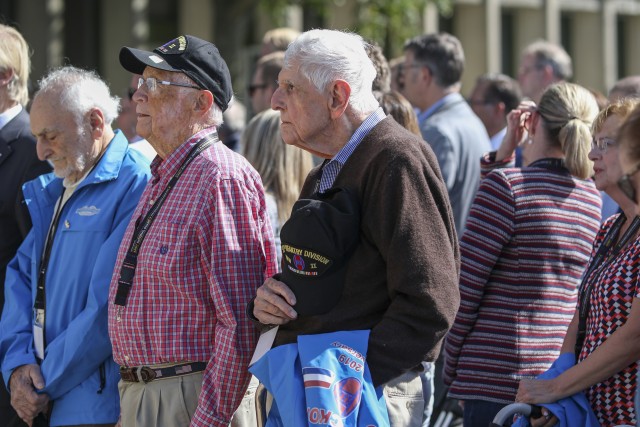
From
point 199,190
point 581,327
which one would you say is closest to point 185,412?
point 199,190

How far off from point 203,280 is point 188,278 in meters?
0.06

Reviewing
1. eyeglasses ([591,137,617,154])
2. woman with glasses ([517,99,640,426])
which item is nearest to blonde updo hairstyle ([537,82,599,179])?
eyeglasses ([591,137,617,154])

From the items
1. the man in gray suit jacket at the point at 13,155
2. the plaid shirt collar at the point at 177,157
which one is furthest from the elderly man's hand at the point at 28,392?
the plaid shirt collar at the point at 177,157

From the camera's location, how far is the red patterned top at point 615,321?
3447 mm

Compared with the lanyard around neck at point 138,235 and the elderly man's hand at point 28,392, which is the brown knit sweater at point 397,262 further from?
the elderly man's hand at point 28,392

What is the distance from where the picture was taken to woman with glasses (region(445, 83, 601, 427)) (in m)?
4.19

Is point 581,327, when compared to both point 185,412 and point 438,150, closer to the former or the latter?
point 185,412

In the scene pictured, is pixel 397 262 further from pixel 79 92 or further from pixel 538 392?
pixel 79 92

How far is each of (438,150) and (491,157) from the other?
97 centimetres

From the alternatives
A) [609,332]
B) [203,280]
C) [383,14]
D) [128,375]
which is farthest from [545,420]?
[383,14]

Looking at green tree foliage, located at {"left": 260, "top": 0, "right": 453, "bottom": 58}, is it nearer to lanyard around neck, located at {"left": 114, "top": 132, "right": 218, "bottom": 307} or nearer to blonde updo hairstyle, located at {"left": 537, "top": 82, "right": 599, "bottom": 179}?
blonde updo hairstyle, located at {"left": 537, "top": 82, "right": 599, "bottom": 179}

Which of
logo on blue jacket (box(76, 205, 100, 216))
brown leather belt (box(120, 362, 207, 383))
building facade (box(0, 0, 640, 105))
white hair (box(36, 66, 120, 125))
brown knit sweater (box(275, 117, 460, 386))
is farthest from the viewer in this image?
building facade (box(0, 0, 640, 105))

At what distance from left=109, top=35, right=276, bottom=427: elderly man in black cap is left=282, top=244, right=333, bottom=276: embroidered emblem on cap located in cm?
43

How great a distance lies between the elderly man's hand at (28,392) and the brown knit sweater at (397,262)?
1.49 metres
